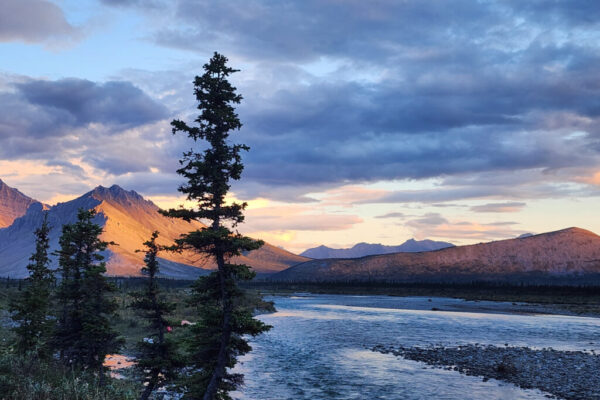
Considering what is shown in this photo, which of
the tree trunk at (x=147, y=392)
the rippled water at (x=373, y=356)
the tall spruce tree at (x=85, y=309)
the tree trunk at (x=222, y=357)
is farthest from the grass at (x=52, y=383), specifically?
the rippled water at (x=373, y=356)

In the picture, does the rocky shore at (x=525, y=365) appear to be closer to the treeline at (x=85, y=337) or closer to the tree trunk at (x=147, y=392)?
the treeline at (x=85, y=337)

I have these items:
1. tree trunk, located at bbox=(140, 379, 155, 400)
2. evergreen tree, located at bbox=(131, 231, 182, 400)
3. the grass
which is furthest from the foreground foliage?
evergreen tree, located at bbox=(131, 231, 182, 400)

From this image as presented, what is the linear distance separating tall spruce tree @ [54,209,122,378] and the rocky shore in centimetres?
2357

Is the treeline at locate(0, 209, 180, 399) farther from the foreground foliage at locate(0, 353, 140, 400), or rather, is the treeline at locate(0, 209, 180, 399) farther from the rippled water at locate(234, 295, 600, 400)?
the rippled water at locate(234, 295, 600, 400)

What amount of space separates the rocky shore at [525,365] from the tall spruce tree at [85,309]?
2357cm

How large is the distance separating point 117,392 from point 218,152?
1239 cm

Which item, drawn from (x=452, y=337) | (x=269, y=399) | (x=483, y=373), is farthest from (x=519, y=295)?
(x=269, y=399)

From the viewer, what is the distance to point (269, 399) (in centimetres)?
2697

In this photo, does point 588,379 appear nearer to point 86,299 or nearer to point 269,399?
point 269,399

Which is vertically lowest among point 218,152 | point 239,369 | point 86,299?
point 239,369

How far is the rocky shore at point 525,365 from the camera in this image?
2878cm

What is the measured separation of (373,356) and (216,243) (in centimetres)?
2440

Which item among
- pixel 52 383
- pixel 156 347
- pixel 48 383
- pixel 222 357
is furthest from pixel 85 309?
pixel 222 357

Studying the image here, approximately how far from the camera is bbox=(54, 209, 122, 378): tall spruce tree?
86.5 ft
